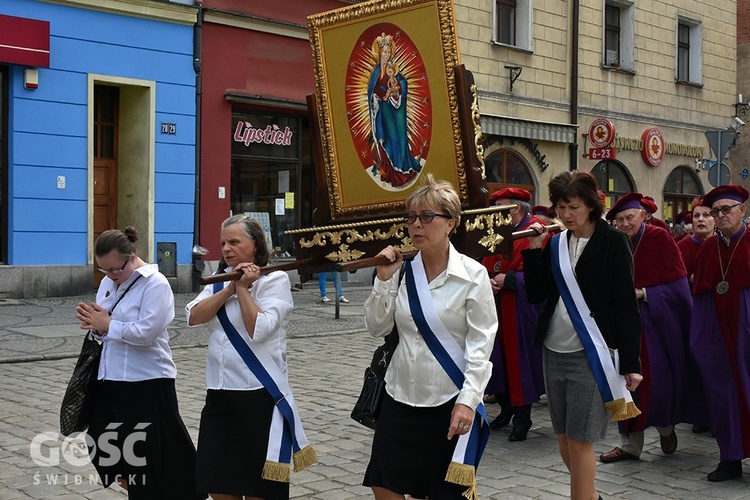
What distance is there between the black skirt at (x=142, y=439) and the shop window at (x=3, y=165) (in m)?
11.6

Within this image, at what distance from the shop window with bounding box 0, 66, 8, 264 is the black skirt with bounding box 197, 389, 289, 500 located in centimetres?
1230

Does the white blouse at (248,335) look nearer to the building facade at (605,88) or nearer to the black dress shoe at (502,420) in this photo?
the black dress shoe at (502,420)

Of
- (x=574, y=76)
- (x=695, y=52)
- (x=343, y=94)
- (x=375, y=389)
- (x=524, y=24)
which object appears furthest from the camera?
(x=695, y=52)

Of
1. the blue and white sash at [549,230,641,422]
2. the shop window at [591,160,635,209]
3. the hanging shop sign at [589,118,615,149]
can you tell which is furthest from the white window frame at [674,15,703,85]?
the blue and white sash at [549,230,641,422]

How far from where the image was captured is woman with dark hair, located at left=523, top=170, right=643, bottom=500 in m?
4.91

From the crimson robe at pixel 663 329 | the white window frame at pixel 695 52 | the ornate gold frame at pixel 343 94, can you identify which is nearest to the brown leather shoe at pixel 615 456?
the crimson robe at pixel 663 329

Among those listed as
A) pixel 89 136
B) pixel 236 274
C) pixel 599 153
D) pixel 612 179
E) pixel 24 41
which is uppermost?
pixel 24 41

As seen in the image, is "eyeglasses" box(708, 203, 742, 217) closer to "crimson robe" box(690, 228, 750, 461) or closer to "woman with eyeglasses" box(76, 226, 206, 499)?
"crimson robe" box(690, 228, 750, 461)

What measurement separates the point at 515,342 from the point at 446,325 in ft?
12.1

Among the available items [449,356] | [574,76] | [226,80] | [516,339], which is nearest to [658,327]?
[516,339]

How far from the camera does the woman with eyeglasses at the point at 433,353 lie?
4039 mm

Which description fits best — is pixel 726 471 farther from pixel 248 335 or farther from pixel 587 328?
pixel 248 335

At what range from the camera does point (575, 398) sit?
4.97 meters

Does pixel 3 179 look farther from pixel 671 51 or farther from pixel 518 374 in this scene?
pixel 671 51
